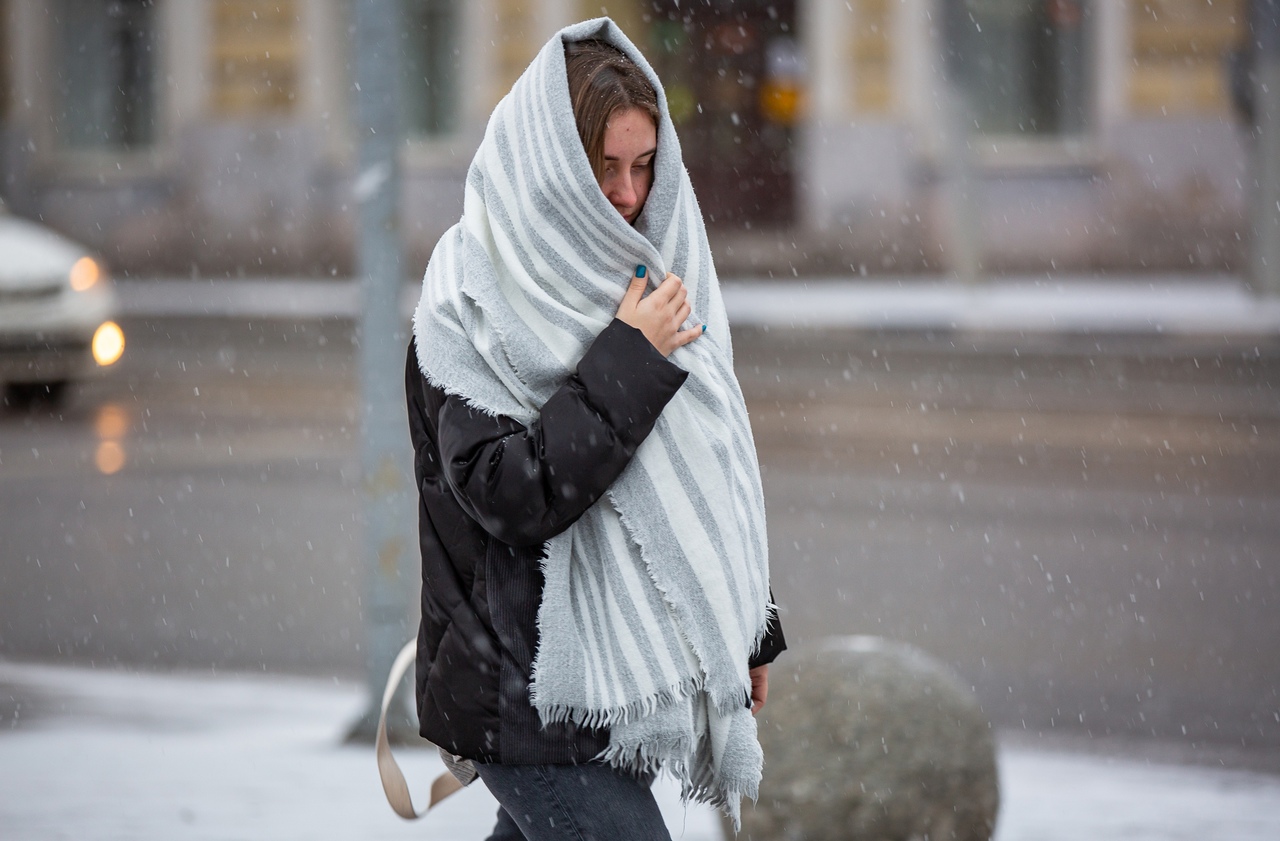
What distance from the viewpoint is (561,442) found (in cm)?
217

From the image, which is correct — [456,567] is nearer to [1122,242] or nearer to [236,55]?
[1122,242]

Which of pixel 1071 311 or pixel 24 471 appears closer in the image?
pixel 24 471

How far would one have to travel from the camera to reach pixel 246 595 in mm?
6941

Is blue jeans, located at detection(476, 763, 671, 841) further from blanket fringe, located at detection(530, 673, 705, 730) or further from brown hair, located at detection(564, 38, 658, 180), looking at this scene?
brown hair, located at detection(564, 38, 658, 180)

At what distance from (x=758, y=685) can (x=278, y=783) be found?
2.42m

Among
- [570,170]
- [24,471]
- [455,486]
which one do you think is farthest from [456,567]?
[24,471]

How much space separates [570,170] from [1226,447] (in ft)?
27.4

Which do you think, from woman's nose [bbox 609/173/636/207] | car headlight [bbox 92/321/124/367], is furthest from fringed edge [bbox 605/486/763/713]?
car headlight [bbox 92/321/124/367]

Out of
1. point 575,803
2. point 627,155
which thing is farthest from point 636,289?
point 575,803

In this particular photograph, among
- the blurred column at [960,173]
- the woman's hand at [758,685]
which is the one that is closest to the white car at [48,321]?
the blurred column at [960,173]

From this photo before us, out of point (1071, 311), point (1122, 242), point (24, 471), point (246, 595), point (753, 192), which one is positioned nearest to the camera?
point (246, 595)

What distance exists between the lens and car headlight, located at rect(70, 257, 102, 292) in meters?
12.4

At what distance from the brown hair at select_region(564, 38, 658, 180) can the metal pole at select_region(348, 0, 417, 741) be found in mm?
2719

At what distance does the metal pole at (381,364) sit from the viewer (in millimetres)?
4969
